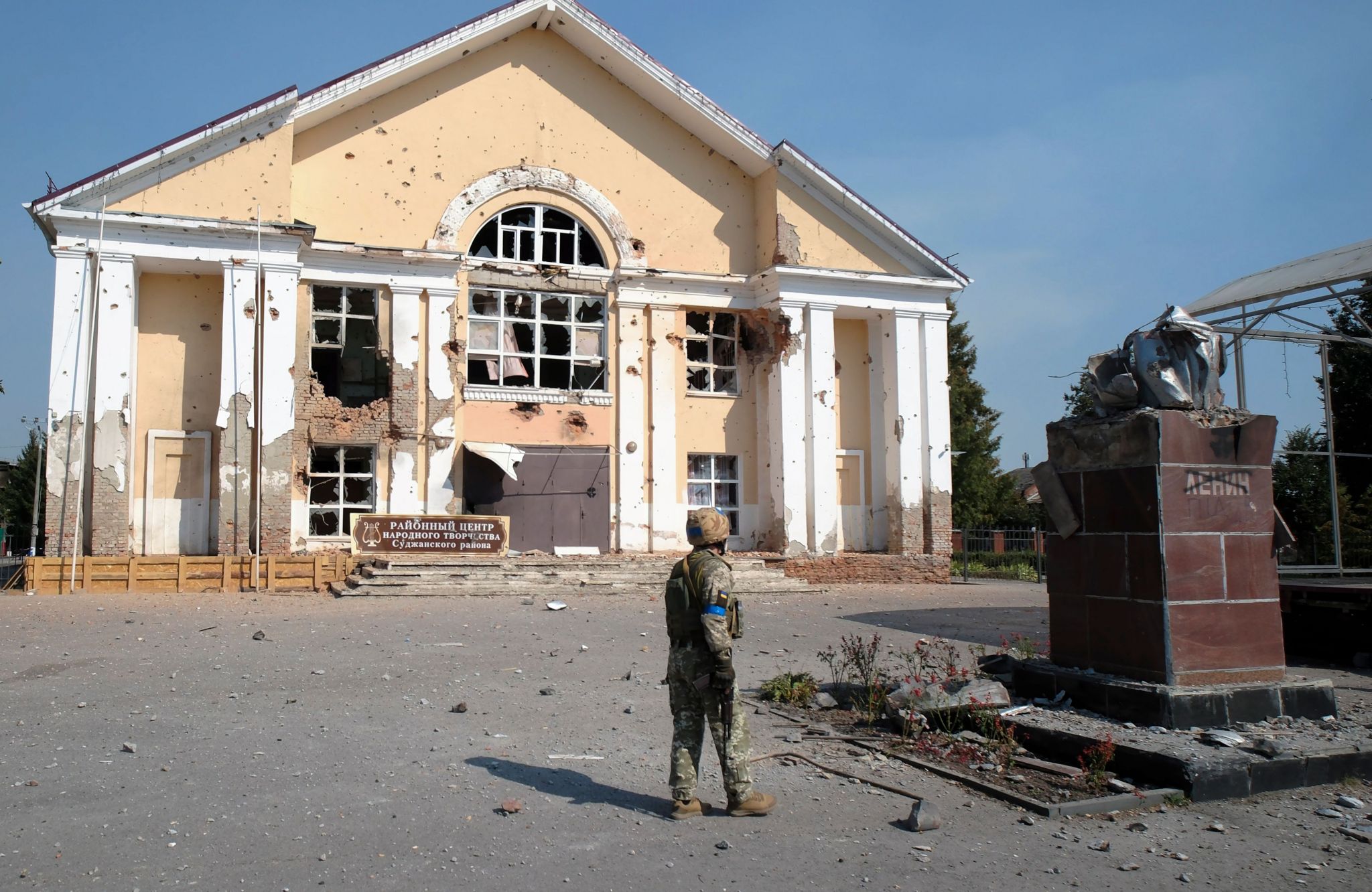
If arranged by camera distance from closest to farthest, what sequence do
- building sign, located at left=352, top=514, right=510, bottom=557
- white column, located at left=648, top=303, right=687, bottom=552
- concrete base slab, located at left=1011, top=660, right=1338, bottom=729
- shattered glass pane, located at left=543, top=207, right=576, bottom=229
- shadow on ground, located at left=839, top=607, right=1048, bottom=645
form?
concrete base slab, located at left=1011, top=660, right=1338, bottom=729 < shadow on ground, located at left=839, top=607, right=1048, bottom=645 < building sign, located at left=352, top=514, right=510, bottom=557 < shattered glass pane, located at left=543, top=207, right=576, bottom=229 < white column, located at left=648, top=303, right=687, bottom=552

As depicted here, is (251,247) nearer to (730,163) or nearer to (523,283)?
(523,283)

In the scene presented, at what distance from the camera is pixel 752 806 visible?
18.2 ft

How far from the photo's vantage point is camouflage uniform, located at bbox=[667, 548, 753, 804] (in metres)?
5.49

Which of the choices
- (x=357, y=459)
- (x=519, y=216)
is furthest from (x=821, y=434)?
(x=357, y=459)

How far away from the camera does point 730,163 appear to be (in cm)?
2264

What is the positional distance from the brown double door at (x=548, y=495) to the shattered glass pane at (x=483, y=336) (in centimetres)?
203

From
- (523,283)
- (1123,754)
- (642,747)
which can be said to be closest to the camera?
(1123,754)

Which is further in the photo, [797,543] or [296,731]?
[797,543]

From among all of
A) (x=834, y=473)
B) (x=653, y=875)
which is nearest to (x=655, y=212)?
(x=834, y=473)

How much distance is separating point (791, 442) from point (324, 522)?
917 cm

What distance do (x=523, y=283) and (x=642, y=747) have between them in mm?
14717

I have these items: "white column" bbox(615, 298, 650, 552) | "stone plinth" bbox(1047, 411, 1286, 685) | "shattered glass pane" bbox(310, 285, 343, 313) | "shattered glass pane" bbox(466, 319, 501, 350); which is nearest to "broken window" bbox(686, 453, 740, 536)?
"white column" bbox(615, 298, 650, 552)

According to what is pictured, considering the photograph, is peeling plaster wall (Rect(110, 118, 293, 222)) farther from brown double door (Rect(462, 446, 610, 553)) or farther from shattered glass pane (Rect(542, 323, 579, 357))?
brown double door (Rect(462, 446, 610, 553))

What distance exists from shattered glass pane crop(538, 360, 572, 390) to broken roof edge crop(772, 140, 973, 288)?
6.10m
